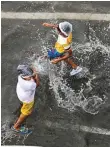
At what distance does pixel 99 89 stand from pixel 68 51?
0.97 m

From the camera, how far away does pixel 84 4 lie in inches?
409

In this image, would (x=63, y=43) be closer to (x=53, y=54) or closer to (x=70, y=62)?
(x=53, y=54)

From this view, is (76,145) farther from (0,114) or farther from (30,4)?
(30,4)

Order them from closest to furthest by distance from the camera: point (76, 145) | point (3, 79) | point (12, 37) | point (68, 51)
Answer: point (76, 145) < point (68, 51) < point (3, 79) < point (12, 37)

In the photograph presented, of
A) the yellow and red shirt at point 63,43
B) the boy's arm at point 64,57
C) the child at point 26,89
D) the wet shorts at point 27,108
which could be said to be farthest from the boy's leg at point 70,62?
the wet shorts at point 27,108

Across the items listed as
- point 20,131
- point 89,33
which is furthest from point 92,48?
point 20,131

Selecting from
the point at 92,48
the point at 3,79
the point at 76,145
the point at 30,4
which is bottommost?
the point at 76,145

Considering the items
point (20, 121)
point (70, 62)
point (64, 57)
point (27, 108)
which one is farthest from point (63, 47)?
point (20, 121)

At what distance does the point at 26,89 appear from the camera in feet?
25.6

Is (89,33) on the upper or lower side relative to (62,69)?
upper

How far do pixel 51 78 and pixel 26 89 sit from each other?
1338mm

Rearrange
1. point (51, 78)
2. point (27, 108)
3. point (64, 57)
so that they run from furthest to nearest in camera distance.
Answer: point (51, 78)
point (64, 57)
point (27, 108)

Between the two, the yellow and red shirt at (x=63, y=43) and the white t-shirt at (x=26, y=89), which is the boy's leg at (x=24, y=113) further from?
the yellow and red shirt at (x=63, y=43)

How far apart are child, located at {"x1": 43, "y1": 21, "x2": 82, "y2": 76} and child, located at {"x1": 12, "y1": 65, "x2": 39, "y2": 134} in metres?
0.93
